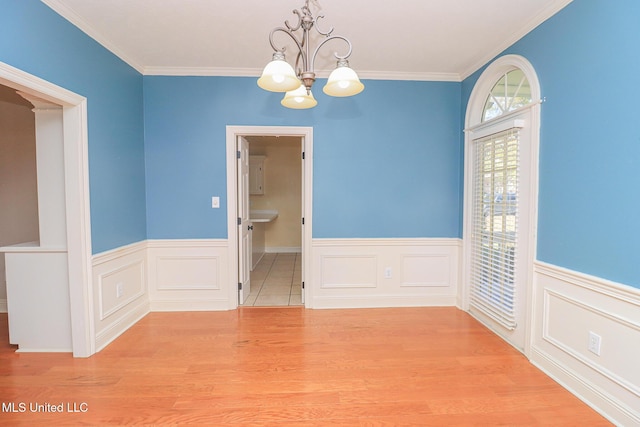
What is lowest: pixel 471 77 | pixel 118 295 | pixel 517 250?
pixel 118 295

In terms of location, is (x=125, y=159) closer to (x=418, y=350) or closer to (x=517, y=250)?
(x=418, y=350)

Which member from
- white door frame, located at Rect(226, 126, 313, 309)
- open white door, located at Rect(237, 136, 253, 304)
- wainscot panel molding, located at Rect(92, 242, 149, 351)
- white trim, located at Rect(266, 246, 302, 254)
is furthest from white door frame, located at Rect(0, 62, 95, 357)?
white trim, located at Rect(266, 246, 302, 254)

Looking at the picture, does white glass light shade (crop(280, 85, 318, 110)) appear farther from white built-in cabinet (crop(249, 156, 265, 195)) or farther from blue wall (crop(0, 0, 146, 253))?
white built-in cabinet (crop(249, 156, 265, 195))

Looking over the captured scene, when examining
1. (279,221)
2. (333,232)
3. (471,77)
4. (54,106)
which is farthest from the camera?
(279,221)

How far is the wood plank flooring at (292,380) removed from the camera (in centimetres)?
180

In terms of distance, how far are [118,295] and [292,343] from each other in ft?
5.69

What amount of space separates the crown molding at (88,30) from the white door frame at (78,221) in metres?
0.56

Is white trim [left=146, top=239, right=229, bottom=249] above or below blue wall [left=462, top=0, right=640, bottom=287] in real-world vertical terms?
below

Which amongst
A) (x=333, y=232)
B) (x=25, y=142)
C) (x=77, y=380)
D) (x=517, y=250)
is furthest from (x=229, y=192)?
(x=517, y=250)

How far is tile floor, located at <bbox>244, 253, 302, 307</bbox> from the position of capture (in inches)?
148

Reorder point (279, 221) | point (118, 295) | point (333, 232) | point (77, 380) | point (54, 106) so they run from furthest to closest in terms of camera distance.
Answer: point (279, 221)
point (333, 232)
point (118, 295)
point (54, 106)
point (77, 380)

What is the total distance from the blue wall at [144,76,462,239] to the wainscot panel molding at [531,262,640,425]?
1.40 meters

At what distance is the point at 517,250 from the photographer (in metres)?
2.55

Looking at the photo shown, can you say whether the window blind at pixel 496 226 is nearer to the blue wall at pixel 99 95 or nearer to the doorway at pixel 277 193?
the blue wall at pixel 99 95
